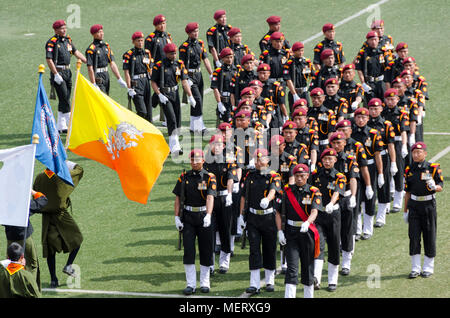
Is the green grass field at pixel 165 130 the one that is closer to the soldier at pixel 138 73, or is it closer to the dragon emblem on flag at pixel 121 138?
the soldier at pixel 138 73

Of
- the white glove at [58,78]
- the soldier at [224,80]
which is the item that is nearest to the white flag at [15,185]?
the soldier at [224,80]

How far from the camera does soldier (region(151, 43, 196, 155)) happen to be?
20719 mm

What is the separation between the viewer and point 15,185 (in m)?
12.8

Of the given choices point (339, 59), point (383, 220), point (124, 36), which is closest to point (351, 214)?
point (383, 220)

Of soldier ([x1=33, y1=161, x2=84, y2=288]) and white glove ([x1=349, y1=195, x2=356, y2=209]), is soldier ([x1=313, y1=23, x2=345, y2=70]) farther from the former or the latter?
soldier ([x1=33, y1=161, x2=84, y2=288])

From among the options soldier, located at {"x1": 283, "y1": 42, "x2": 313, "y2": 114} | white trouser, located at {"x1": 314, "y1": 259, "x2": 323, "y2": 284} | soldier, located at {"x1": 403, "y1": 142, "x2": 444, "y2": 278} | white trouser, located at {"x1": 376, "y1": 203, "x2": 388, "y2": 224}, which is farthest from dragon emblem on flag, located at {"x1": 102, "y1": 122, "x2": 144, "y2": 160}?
soldier, located at {"x1": 283, "y1": 42, "x2": 313, "y2": 114}

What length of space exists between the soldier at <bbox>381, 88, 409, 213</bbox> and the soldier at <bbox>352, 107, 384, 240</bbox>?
37.5 inches

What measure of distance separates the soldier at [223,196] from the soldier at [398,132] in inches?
155

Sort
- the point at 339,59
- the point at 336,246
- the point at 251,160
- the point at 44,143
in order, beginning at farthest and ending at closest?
the point at 339,59, the point at 251,160, the point at 336,246, the point at 44,143

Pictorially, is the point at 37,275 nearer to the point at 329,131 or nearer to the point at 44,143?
the point at 44,143

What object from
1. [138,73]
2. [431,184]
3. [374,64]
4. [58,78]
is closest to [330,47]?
[374,64]

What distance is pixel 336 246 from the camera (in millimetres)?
15453

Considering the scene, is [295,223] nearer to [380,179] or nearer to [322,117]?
[380,179]

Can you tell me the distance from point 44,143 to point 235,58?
9430 millimetres
